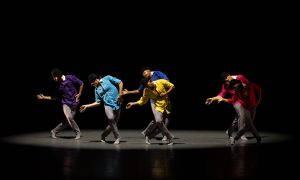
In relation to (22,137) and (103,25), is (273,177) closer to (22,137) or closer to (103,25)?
(22,137)

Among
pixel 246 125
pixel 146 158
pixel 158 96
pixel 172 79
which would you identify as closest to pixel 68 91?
pixel 158 96

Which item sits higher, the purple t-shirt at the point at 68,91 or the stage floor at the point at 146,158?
the purple t-shirt at the point at 68,91

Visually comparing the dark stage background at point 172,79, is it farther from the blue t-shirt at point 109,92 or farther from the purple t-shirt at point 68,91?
the blue t-shirt at point 109,92

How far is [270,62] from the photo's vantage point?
719 inches

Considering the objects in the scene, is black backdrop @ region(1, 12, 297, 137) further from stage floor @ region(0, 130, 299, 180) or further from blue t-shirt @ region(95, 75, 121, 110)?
blue t-shirt @ region(95, 75, 121, 110)

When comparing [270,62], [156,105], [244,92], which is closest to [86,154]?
[156,105]

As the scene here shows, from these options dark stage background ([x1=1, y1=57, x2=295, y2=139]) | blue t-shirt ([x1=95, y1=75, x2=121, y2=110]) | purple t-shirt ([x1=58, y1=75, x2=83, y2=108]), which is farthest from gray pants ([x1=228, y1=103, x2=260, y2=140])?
dark stage background ([x1=1, y1=57, x2=295, y2=139])

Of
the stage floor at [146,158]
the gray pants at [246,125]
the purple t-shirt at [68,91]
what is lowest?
the stage floor at [146,158]

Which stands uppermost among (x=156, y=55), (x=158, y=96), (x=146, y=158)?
(x=156, y=55)

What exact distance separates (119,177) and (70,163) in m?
1.49

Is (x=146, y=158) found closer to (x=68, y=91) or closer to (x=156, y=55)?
(x=68, y=91)

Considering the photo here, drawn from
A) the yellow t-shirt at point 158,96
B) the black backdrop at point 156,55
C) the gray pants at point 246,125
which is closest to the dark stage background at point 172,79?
the black backdrop at point 156,55

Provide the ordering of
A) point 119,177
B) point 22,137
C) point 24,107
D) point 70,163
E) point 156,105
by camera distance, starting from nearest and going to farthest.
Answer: point 119,177 → point 70,163 → point 156,105 → point 22,137 → point 24,107

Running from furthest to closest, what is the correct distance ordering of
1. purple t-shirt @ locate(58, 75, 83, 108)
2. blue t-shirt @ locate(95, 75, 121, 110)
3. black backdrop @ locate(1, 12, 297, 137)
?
black backdrop @ locate(1, 12, 297, 137)
purple t-shirt @ locate(58, 75, 83, 108)
blue t-shirt @ locate(95, 75, 121, 110)
